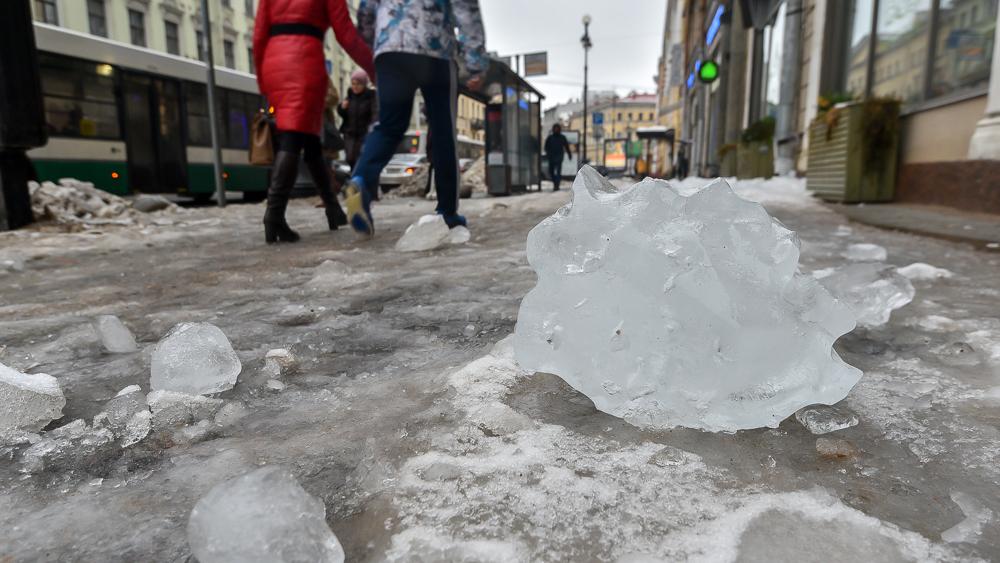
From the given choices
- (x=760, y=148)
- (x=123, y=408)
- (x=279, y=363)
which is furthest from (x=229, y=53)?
(x=123, y=408)

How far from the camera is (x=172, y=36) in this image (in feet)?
86.3

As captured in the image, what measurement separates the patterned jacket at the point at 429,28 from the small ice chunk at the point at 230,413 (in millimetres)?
2758

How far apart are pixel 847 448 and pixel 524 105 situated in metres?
12.5

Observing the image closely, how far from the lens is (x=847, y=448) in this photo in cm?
97

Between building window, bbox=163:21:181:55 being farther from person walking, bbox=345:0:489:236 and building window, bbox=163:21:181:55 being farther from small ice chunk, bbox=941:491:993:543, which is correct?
small ice chunk, bbox=941:491:993:543

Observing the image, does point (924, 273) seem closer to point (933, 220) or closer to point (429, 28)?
point (933, 220)

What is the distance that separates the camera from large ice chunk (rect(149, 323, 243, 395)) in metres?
1.27

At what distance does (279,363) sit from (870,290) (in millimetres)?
1646

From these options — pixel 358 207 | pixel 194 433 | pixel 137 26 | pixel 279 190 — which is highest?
pixel 137 26

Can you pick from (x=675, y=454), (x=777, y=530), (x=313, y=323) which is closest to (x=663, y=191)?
(x=675, y=454)

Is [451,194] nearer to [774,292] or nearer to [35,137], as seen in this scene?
[774,292]

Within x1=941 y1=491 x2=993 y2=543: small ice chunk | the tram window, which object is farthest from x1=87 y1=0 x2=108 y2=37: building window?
x1=941 y1=491 x2=993 y2=543: small ice chunk

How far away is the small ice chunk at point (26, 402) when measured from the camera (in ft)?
3.52

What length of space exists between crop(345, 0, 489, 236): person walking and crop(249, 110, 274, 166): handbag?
1.02m
